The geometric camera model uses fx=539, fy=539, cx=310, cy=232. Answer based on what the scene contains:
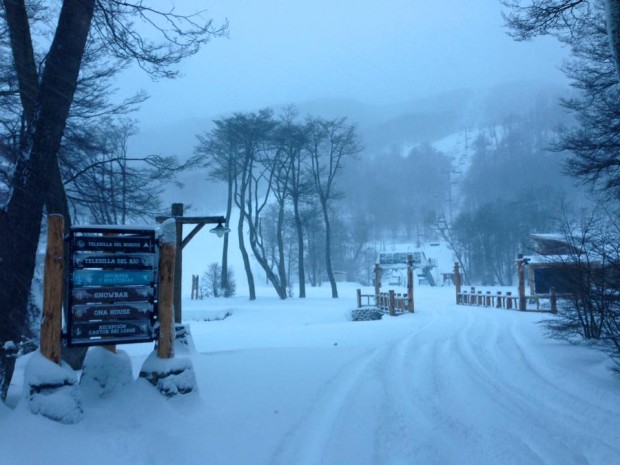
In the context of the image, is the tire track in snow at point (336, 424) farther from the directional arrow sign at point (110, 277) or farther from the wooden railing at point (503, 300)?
the wooden railing at point (503, 300)

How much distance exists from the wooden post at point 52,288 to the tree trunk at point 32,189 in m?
0.66

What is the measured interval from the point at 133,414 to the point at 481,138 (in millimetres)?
86990

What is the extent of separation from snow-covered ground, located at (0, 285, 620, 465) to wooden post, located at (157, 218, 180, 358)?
44cm

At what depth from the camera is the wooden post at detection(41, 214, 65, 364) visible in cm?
513

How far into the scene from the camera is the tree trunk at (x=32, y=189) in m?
5.59

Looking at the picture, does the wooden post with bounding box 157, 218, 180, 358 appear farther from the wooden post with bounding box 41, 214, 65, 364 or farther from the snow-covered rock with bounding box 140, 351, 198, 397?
the wooden post with bounding box 41, 214, 65, 364

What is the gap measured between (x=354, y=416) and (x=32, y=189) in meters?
4.31

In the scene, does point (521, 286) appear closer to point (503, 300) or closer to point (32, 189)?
point (503, 300)

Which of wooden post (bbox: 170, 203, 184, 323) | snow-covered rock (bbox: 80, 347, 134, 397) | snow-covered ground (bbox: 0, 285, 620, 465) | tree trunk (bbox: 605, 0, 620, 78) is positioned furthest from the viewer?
wooden post (bbox: 170, 203, 184, 323)

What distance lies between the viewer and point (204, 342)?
51.2 feet

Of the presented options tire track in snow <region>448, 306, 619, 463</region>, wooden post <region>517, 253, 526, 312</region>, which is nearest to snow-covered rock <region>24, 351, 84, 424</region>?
tire track in snow <region>448, 306, 619, 463</region>

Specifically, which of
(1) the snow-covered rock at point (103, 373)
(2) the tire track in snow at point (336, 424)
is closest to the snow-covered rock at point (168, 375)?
(1) the snow-covered rock at point (103, 373)

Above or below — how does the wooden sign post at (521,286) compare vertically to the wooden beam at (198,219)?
below

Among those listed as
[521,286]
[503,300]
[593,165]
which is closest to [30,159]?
[593,165]
